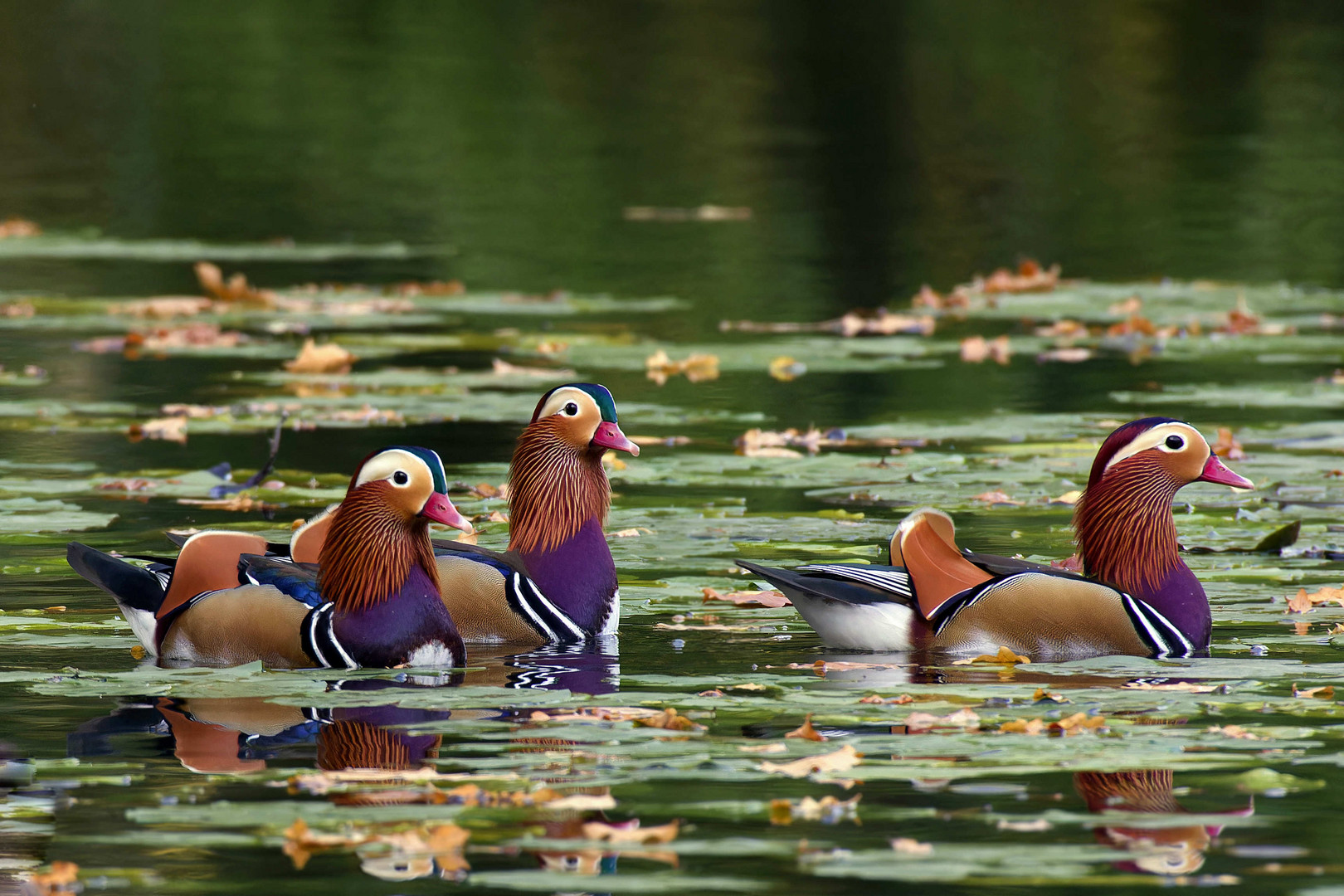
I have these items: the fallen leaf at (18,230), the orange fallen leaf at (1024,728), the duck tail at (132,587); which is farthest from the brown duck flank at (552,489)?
the fallen leaf at (18,230)

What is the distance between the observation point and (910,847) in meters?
6.13

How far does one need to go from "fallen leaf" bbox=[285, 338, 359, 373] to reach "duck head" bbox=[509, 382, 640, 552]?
25.2ft

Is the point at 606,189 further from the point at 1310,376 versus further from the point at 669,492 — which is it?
the point at 669,492

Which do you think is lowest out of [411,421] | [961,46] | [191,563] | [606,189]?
[191,563]

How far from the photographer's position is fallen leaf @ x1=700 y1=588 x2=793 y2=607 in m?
10.1

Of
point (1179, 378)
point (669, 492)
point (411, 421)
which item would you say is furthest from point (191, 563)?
point (1179, 378)

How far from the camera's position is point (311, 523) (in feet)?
30.7

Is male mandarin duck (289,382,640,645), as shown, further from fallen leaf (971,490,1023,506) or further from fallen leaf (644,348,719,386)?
fallen leaf (644,348,719,386)

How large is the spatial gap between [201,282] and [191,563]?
14.3 m

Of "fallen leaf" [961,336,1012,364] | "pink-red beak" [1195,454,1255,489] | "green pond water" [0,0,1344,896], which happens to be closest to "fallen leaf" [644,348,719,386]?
"green pond water" [0,0,1344,896]

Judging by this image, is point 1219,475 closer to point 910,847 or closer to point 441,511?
point 441,511

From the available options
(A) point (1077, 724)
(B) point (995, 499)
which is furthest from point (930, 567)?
(B) point (995, 499)

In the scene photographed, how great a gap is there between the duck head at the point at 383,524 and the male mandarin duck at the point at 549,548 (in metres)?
0.54

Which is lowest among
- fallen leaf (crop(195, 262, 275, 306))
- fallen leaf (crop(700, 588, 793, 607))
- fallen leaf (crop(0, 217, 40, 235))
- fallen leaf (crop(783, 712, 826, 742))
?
fallen leaf (crop(783, 712, 826, 742))
